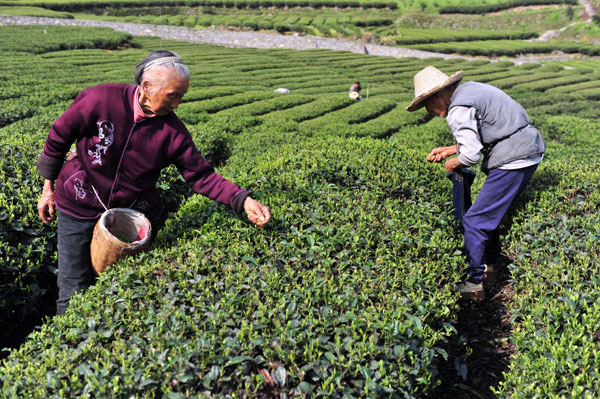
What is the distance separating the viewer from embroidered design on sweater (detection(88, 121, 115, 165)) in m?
3.10

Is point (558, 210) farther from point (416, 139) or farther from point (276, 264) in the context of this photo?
point (416, 139)

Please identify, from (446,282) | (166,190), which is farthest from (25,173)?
(446,282)

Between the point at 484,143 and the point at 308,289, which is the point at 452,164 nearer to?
the point at 484,143

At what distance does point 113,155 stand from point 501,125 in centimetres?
314

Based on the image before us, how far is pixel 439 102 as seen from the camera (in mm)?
4012

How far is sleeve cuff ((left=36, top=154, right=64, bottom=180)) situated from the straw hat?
300 cm

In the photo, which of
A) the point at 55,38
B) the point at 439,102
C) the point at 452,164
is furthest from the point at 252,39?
the point at 452,164

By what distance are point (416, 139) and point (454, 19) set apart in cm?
5436

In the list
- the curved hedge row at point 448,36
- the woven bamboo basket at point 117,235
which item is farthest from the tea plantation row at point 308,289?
the curved hedge row at point 448,36

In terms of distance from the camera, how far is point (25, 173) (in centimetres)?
448

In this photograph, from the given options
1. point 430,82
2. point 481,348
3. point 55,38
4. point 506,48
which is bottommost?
point 481,348

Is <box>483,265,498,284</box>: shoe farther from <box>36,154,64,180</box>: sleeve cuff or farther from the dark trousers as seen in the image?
<box>36,154,64,180</box>: sleeve cuff

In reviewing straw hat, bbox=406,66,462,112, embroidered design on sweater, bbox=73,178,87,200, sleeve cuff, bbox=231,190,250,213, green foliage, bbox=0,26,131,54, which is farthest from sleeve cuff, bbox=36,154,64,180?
green foliage, bbox=0,26,131,54

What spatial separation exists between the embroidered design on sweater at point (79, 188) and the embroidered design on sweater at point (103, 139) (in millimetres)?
191
